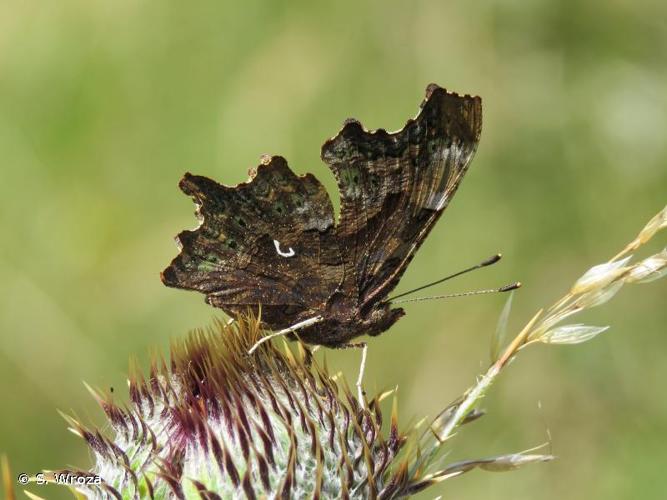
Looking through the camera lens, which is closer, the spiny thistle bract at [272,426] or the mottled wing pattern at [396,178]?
the spiny thistle bract at [272,426]

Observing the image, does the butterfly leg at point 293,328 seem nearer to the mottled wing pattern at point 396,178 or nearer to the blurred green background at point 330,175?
the mottled wing pattern at point 396,178

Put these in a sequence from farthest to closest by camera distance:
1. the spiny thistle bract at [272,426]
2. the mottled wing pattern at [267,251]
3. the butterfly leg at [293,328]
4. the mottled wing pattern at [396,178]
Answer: the mottled wing pattern at [267,251], the mottled wing pattern at [396,178], the butterfly leg at [293,328], the spiny thistle bract at [272,426]

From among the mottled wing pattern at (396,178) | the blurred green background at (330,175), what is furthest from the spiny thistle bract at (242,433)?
the blurred green background at (330,175)

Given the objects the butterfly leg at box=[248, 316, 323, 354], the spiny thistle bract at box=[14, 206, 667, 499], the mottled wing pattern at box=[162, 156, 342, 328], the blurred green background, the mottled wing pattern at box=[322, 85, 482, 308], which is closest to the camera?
the spiny thistle bract at box=[14, 206, 667, 499]

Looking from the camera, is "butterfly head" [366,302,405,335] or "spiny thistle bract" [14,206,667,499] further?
"butterfly head" [366,302,405,335]

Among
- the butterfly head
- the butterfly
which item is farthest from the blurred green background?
the butterfly

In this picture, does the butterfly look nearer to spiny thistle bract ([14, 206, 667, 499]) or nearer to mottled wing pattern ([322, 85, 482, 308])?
mottled wing pattern ([322, 85, 482, 308])
